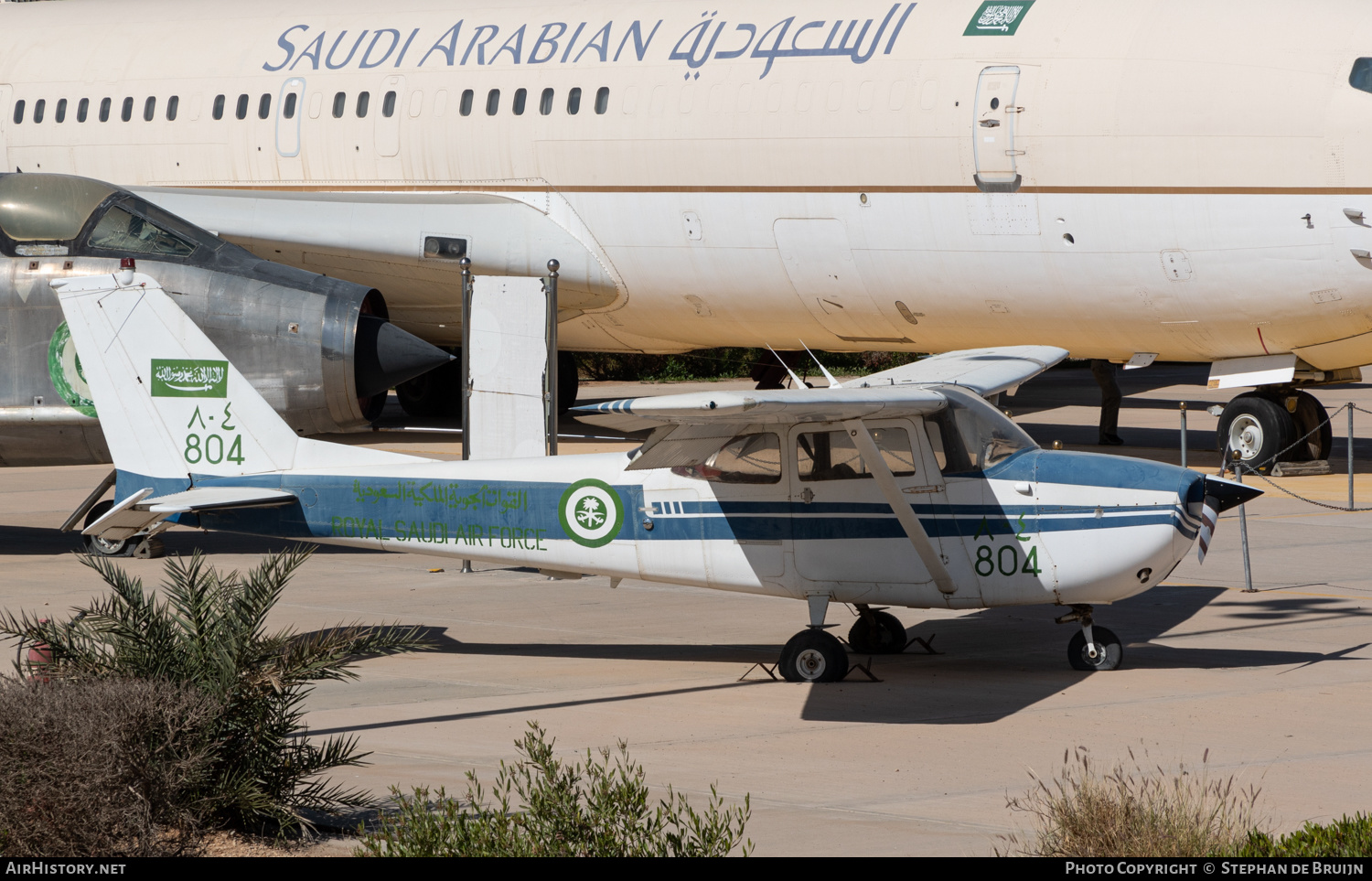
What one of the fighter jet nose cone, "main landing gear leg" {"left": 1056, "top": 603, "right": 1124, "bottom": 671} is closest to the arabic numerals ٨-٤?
the fighter jet nose cone

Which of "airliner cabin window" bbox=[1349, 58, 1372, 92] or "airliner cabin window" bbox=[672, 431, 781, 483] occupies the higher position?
"airliner cabin window" bbox=[1349, 58, 1372, 92]

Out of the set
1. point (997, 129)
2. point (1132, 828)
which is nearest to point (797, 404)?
point (1132, 828)

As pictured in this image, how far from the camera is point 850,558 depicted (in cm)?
1061

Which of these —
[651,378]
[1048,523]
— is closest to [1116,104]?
[1048,523]

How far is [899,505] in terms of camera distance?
10.3 meters

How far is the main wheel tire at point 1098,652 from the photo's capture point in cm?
1069

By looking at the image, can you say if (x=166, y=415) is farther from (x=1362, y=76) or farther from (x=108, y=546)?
(x=1362, y=76)

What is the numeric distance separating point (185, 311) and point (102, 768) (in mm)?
9532

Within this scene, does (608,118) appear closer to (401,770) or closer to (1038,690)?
(1038,690)

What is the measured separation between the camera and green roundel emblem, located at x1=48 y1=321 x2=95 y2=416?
14.9 m

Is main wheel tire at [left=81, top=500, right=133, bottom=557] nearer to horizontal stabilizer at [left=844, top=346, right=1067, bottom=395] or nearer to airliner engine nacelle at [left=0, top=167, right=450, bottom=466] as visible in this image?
airliner engine nacelle at [left=0, top=167, right=450, bottom=466]

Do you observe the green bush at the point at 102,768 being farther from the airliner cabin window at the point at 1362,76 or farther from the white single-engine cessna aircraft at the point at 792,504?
the airliner cabin window at the point at 1362,76

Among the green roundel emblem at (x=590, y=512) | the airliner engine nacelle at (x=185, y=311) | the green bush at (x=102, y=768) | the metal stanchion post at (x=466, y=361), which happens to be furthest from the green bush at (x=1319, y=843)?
the airliner engine nacelle at (x=185, y=311)

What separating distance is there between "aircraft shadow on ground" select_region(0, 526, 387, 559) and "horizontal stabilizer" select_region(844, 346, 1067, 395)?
5.90 metres
